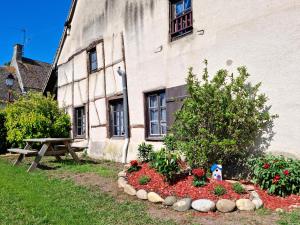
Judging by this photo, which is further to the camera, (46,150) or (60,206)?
(46,150)

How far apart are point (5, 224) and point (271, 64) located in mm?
5376

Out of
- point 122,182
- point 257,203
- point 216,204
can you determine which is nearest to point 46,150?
point 122,182

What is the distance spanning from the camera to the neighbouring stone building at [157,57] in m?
6.05

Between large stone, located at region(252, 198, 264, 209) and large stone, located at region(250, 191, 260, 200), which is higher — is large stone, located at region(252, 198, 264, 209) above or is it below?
below

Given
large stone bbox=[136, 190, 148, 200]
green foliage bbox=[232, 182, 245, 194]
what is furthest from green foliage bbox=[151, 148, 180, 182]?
green foliage bbox=[232, 182, 245, 194]

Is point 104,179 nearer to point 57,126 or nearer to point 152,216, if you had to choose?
point 152,216

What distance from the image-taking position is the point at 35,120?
12500mm

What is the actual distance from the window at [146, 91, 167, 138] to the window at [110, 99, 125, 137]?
5.18 feet

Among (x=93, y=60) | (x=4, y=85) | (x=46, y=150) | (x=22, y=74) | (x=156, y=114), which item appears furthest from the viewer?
(x=22, y=74)

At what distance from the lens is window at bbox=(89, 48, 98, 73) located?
477 inches

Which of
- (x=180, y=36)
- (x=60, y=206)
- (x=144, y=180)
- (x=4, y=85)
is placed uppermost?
(x=4, y=85)

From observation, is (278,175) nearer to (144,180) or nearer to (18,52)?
(144,180)

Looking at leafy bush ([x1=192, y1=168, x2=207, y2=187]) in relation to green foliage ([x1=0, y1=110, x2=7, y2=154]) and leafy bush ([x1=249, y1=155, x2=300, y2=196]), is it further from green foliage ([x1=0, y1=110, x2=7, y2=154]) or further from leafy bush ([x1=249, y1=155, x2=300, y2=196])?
green foliage ([x1=0, y1=110, x2=7, y2=154])

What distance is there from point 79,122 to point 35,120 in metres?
1.76
